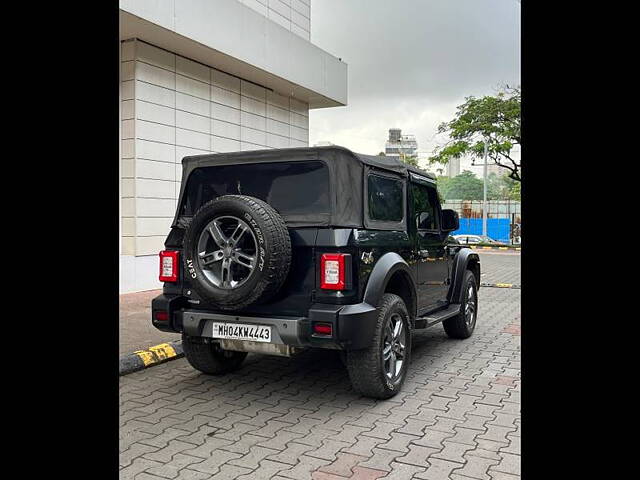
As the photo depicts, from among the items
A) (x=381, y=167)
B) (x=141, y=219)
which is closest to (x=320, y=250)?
(x=381, y=167)

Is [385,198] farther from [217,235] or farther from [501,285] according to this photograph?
[501,285]

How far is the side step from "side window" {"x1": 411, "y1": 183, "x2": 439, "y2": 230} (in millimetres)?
887

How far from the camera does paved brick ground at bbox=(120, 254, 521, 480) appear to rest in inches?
136

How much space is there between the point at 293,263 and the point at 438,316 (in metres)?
2.06

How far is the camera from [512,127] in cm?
3133

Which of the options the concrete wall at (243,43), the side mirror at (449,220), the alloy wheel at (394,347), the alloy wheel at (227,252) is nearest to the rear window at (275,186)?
the alloy wheel at (227,252)

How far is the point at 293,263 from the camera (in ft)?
14.8

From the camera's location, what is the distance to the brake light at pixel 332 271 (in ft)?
14.2

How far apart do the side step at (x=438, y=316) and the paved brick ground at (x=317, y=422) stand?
0.48m

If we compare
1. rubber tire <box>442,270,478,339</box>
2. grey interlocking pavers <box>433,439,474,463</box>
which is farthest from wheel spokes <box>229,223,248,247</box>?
rubber tire <box>442,270,478,339</box>

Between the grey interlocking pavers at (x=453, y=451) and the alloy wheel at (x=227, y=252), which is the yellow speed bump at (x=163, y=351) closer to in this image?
the alloy wheel at (x=227, y=252)

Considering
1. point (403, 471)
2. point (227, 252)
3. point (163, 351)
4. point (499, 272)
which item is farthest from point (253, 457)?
point (499, 272)
